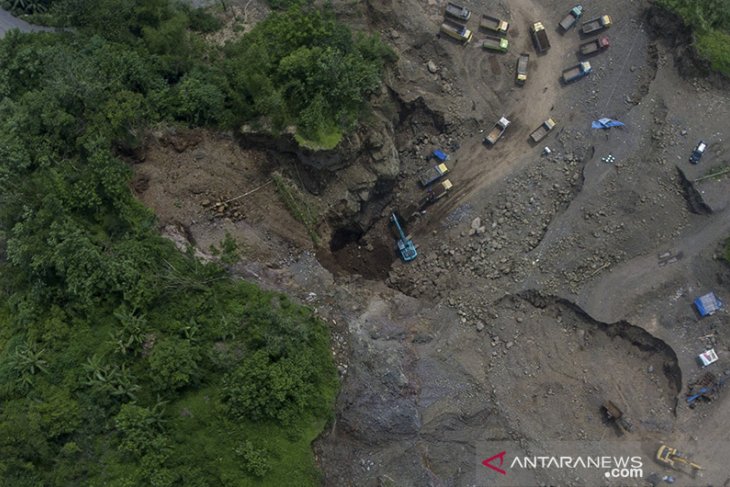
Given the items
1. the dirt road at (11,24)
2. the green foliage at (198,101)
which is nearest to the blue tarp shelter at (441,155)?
the green foliage at (198,101)

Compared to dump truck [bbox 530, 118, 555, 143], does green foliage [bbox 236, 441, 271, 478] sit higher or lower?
lower

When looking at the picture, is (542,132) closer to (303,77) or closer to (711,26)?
(711,26)

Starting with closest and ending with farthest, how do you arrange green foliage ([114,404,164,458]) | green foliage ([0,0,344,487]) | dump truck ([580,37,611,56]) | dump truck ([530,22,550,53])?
green foliage ([114,404,164,458])
green foliage ([0,0,344,487])
dump truck ([580,37,611,56])
dump truck ([530,22,550,53])

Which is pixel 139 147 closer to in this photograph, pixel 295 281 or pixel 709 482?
pixel 295 281

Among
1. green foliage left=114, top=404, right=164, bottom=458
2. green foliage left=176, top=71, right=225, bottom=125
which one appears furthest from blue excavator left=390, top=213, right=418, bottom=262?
green foliage left=114, top=404, right=164, bottom=458

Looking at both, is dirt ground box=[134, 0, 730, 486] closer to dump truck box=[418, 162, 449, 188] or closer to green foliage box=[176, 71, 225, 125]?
dump truck box=[418, 162, 449, 188]

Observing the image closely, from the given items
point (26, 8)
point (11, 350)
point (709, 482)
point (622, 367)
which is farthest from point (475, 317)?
point (26, 8)

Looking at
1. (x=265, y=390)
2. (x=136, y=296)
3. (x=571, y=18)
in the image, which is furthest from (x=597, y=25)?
(x=136, y=296)
